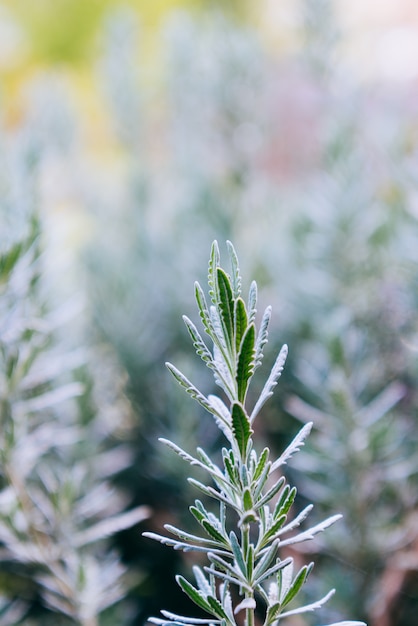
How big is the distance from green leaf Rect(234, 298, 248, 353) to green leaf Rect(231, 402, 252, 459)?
0.02m

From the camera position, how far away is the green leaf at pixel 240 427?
0.14 meters

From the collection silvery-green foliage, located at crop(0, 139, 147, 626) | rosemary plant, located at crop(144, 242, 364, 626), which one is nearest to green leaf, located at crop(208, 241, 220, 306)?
rosemary plant, located at crop(144, 242, 364, 626)

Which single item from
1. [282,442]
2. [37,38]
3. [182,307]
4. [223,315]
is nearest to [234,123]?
[182,307]

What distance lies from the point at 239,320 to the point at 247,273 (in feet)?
1.34

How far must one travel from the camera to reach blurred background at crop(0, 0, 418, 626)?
35cm

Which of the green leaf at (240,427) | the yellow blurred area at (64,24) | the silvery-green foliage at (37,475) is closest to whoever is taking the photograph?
the green leaf at (240,427)

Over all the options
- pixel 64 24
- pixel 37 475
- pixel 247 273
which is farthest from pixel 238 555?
pixel 64 24

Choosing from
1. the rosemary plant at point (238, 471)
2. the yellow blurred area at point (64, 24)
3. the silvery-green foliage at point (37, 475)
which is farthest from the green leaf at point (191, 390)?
the yellow blurred area at point (64, 24)

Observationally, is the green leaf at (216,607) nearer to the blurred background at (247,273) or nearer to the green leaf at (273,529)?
the green leaf at (273,529)

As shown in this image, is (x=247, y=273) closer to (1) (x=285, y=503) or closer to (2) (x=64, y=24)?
(1) (x=285, y=503)

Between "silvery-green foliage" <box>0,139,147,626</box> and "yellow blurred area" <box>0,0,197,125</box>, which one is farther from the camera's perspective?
"yellow blurred area" <box>0,0,197,125</box>

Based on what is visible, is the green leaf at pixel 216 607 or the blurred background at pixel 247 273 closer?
the green leaf at pixel 216 607

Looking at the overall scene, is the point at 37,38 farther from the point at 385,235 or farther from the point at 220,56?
the point at 385,235

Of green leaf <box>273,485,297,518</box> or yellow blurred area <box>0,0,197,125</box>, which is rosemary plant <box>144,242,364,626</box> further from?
yellow blurred area <box>0,0,197,125</box>
